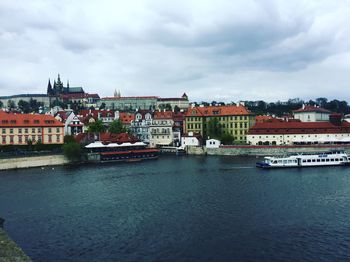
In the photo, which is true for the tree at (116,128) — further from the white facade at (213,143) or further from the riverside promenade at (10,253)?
the riverside promenade at (10,253)

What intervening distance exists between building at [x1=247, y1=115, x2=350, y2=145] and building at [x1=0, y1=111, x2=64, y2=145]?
152 ft

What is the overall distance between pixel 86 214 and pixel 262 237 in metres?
16.9

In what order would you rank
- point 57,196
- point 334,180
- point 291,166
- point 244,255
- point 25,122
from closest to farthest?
point 244,255, point 57,196, point 334,180, point 291,166, point 25,122

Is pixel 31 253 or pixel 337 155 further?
pixel 337 155

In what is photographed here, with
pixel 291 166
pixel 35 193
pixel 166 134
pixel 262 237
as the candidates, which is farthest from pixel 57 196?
pixel 166 134

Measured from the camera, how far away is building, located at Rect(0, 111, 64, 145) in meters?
86.0

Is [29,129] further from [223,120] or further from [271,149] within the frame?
[271,149]

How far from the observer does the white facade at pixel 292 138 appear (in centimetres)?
9562

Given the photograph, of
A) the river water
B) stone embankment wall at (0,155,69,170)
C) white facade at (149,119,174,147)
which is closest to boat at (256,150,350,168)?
the river water

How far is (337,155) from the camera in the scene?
232 feet

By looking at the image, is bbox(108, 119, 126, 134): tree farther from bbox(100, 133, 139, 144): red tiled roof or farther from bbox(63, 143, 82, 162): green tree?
bbox(63, 143, 82, 162): green tree

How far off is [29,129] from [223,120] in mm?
50423

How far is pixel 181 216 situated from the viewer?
1455 inches

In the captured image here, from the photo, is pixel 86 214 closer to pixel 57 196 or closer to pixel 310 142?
pixel 57 196
